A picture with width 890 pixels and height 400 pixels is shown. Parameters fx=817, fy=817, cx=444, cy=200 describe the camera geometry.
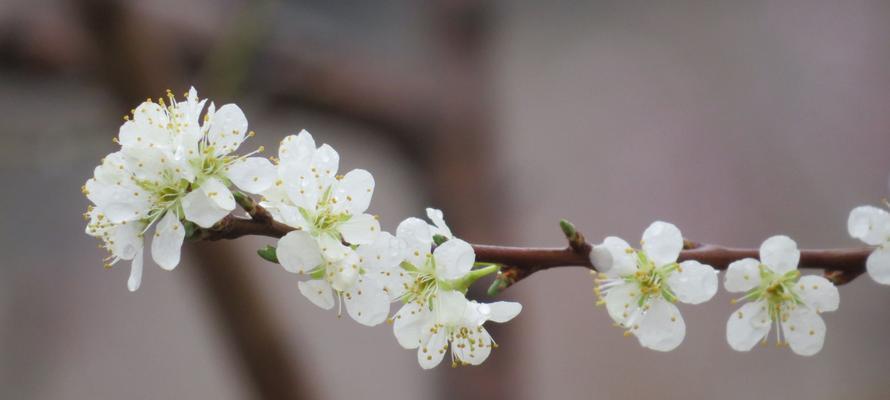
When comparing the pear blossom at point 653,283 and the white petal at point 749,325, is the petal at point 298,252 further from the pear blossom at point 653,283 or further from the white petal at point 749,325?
the white petal at point 749,325

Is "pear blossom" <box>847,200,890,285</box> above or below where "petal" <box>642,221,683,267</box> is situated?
below

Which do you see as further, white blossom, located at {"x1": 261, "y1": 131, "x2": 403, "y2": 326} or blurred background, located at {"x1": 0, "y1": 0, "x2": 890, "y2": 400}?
blurred background, located at {"x1": 0, "y1": 0, "x2": 890, "y2": 400}

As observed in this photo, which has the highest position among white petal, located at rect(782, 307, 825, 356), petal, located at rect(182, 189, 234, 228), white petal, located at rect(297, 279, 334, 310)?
petal, located at rect(182, 189, 234, 228)

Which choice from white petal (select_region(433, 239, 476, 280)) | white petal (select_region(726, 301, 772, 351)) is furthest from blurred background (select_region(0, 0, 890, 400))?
white petal (select_region(433, 239, 476, 280))

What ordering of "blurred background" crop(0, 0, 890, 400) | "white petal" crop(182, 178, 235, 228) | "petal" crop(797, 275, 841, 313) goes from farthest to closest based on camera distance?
1. "blurred background" crop(0, 0, 890, 400)
2. "petal" crop(797, 275, 841, 313)
3. "white petal" crop(182, 178, 235, 228)

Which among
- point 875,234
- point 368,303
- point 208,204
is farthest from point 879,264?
point 208,204

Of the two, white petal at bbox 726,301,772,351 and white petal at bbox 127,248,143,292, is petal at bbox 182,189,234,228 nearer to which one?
white petal at bbox 127,248,143,292
